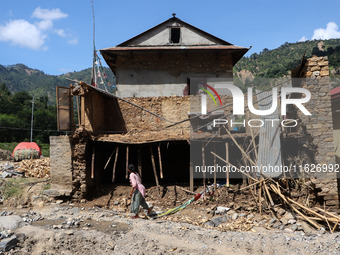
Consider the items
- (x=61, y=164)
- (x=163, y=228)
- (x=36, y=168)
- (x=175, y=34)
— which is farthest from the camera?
(x=175, y=34)

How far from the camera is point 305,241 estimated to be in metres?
6.62

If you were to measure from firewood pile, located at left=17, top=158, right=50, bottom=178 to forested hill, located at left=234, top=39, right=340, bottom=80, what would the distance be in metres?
33.3

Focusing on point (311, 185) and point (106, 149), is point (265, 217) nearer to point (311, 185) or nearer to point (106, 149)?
point (311, 185)

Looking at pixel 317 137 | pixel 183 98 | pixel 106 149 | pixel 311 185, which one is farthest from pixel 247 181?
pixel 106 149

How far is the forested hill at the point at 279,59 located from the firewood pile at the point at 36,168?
3333cm

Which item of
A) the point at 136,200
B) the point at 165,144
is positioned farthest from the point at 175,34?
the point at 136,200

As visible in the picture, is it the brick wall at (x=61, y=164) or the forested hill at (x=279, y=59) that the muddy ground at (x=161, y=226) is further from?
the forested hill at (x=279, y=59)

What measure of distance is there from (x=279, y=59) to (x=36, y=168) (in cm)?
4743

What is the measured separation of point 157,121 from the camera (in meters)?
12.5

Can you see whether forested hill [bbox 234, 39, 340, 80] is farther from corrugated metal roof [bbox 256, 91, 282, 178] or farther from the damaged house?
corrugated metal roof [bbox 256, 91, 282, 178]

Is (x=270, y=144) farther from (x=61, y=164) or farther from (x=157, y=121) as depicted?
(x=61, y=164)

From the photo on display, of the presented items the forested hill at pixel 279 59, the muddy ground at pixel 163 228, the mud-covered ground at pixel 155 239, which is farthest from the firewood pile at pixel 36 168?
the forested hill at pixel 279 59

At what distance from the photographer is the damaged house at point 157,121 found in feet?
28.3

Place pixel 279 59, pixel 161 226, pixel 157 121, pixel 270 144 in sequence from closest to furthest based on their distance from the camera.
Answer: pixel 161 226 < pixel 270 144 < pixel 157 121 < pixel 279 59
